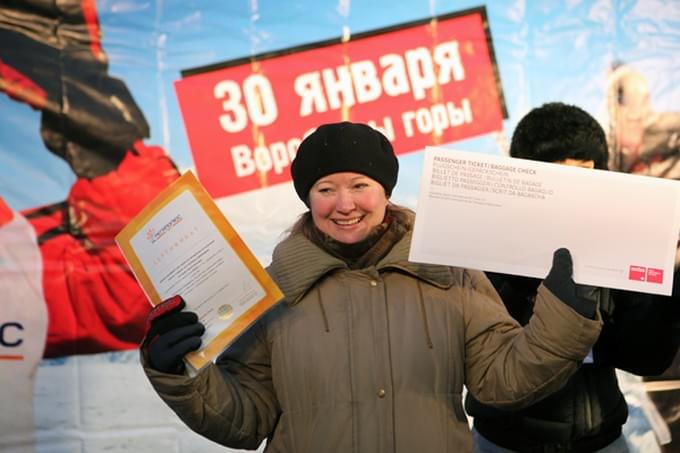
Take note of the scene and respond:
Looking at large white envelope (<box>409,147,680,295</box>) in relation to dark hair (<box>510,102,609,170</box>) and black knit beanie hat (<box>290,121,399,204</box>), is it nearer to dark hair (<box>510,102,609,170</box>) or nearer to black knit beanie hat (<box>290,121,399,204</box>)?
black knit beanie hat (<box>290,121,399,204</box>)

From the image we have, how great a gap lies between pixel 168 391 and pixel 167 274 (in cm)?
17

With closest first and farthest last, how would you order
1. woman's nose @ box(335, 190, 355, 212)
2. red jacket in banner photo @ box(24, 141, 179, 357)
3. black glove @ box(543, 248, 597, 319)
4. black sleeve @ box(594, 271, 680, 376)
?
black glove @ box(543, 248, 597, 319) → woman's nose @ box(335, 190, 355, 212) → black sleeve @ box(594, 271, 680, 376) → red jacket in banner photo @ box(24, 141, 179, 357)

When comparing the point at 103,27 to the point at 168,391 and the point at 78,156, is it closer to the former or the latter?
the point at 78,156

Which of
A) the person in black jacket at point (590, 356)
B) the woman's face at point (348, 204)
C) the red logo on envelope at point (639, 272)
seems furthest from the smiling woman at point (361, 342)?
the person in black jacket at point (590, 356)

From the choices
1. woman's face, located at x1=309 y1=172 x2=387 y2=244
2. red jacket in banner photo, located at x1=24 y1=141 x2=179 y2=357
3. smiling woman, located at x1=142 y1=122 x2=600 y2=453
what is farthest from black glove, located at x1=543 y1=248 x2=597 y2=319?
red jacket in banner photo, located at x1=24 y1=141 x2=179 y2=357

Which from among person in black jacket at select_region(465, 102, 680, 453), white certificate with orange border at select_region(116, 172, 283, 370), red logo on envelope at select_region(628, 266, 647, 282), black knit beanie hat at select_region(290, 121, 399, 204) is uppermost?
black knit beanie hat at select_region(290, 121, 399, 204)

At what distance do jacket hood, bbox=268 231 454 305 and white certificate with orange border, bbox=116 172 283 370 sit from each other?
76 mm

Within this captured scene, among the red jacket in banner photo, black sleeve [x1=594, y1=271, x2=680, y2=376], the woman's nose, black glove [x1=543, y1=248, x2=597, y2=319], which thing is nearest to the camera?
black glove [x1=543, y1=248, x2=597, y2=319]

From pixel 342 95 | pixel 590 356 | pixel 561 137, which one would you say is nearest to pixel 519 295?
pixel 590 356

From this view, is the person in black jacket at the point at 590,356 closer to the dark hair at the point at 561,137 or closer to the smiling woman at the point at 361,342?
the dark hair at the point at 561,137

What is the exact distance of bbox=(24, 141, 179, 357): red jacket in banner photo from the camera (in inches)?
81.4

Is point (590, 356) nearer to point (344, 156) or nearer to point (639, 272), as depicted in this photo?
point (639, 272)

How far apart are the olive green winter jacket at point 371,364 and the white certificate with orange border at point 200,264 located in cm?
8

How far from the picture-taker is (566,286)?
112 cm
